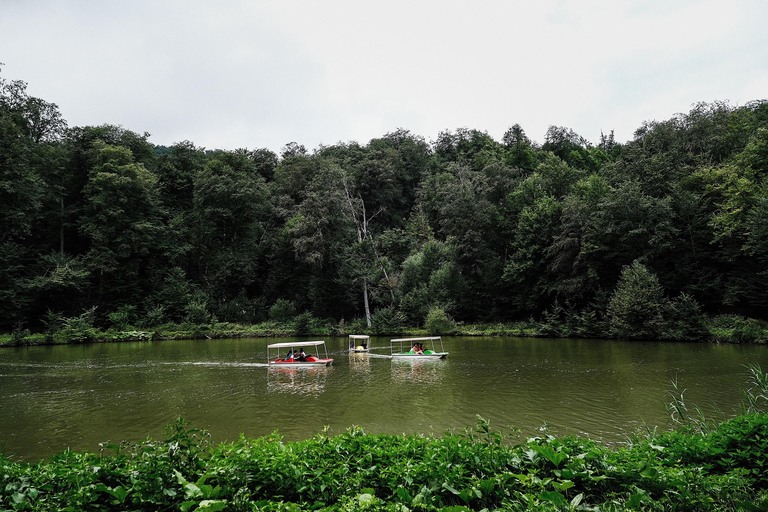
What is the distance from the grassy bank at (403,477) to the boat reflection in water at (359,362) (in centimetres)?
1787

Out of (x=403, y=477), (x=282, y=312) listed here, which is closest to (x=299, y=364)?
(x=403, y=477)

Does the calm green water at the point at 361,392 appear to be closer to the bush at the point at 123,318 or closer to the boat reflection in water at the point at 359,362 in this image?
the boat reflection in water at the point at 359,362

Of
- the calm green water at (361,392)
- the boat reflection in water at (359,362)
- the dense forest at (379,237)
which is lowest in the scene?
the boat reflection in water at (359,362)

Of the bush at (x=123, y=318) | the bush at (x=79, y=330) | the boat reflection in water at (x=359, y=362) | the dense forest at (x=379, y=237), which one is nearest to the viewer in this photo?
the boat reflection in water at (x=359, y=362)

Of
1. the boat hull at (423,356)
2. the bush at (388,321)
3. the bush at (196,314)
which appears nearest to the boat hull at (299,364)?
the boat hull at (423,356)

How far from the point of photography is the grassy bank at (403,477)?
352 centimetres

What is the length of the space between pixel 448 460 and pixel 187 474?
2.64 metres

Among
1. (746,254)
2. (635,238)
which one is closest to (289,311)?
(635,238)

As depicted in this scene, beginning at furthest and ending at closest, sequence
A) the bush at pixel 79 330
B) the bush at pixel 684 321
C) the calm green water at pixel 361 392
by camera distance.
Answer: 1. the bush at pixel 79 330
2. the bush at pixel 684 321
3. the calm green water at pixel 361 392

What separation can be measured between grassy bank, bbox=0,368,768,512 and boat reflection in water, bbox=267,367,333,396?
12917 millimetres

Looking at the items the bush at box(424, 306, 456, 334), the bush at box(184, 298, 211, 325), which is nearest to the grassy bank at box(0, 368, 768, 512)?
the bush at box(424, 306, 456, 334)

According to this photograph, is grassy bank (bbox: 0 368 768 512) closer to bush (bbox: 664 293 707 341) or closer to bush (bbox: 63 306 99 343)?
bush (bbox: 664 293 707 341)

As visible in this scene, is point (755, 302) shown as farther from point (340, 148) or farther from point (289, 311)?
point (340, 148)

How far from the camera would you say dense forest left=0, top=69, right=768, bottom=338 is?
101 ft
